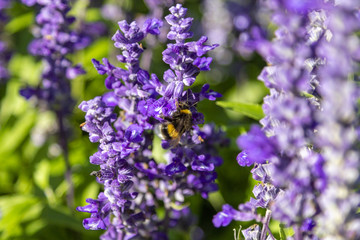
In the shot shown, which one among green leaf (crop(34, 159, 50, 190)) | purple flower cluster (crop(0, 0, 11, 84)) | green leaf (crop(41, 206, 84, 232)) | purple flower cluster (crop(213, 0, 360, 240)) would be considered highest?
purple flower cluster (crop(213, 0, 360, 240))

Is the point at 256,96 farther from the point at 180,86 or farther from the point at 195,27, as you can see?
the point at 180,86

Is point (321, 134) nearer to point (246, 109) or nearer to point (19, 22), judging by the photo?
point (246, 109)

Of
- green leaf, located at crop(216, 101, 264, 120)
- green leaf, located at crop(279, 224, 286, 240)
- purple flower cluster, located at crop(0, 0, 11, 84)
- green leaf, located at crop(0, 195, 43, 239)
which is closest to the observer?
green leaf, located at crop(279, 224, 286, 240)

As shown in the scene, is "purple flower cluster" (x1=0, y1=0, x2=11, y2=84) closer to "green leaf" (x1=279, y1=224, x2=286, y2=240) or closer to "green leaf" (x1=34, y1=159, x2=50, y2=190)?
"green leaf" (x1=34, y1=159, x2=50, y2=190)

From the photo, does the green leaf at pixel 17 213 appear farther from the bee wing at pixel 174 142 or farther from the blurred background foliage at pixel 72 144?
the bee wing at pixel 174 142

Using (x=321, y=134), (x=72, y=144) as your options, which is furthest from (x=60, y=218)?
(x=321, y=134)

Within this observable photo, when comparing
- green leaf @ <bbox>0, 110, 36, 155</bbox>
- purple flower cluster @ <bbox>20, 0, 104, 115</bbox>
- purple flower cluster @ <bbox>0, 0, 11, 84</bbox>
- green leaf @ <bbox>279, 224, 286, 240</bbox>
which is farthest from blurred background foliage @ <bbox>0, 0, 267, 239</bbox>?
green leaf @ <bbox>279, 224, 286, 240</bbox>

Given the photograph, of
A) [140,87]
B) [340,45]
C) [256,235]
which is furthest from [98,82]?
[340,45]
